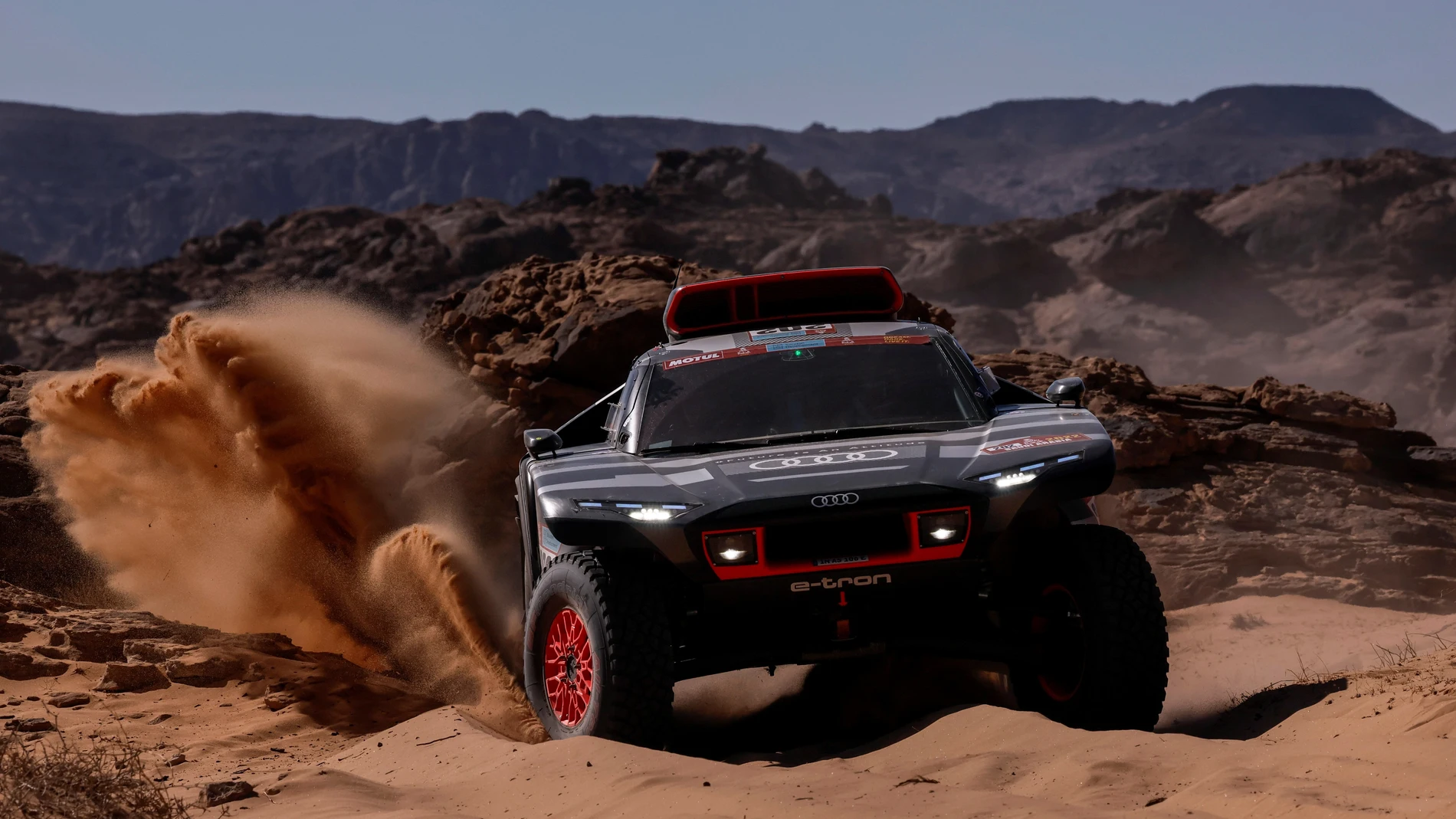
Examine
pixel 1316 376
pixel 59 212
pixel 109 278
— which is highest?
pixel 59 212

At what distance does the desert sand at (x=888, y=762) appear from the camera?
13.3 feet

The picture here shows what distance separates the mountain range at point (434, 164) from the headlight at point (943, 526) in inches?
5767

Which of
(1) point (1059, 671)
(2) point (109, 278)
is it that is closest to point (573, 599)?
(1) point (1059, 671)

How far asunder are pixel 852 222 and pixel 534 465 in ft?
191

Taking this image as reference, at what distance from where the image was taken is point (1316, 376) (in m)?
41.2

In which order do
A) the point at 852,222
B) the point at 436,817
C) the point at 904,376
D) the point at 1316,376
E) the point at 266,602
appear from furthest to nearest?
the point at 852,222
the point at 1316,376
the point at 266,602
the point at 904,376
the point at 436,817

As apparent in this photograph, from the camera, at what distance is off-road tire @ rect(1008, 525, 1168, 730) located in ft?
16.4

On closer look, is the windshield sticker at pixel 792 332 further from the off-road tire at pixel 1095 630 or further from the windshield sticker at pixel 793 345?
the off-road tire at pixel 1095 630

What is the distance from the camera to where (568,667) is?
5285 millimetres

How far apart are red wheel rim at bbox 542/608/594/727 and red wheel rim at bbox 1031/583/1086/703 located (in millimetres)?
1671

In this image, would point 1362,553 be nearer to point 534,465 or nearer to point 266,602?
point 534,465

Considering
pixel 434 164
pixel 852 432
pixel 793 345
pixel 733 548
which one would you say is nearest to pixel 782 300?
pixel 793 345

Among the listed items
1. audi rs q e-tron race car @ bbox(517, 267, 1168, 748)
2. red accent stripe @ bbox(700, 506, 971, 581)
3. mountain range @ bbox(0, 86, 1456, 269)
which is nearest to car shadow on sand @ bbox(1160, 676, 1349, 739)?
audi rs q e-tron race car @ bbox(517, 267, 1168, 748)

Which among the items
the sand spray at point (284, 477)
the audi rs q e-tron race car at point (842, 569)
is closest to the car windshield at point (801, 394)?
the audi rs q e-tron race car at point (842, 569)
